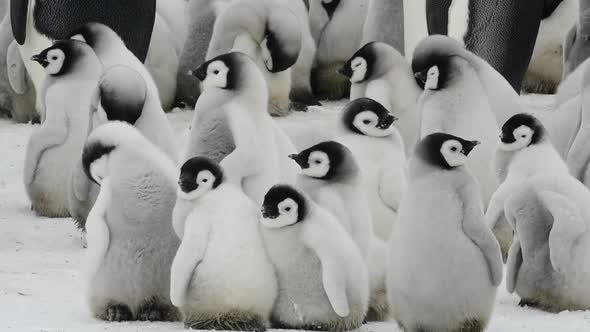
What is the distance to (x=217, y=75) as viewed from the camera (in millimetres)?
5781

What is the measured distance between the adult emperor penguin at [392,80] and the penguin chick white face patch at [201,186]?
2.32 meters

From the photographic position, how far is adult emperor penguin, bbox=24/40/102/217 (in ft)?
22.4

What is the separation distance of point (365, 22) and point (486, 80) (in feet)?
8.24

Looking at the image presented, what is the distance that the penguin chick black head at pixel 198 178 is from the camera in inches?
189

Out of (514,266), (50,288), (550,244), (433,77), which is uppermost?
(433,77)

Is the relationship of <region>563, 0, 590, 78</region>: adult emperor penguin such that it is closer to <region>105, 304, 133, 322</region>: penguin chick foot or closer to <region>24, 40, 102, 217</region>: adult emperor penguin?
<region>24, 40, 102, 217</region>: adult emperor penguin

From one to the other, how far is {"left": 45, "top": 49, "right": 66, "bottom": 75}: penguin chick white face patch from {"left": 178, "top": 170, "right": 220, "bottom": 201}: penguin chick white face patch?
211 cm

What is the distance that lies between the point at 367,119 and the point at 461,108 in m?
0.78

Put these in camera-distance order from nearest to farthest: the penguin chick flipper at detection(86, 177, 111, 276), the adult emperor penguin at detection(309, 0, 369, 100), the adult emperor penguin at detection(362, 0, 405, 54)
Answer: the penguin chick flipper at detection(86, 177, 111, 276) → the adult emperor penguin at detection(362, 0, 405, 54) → the adult emperor penguin at detection(309, 0, 369, 100)

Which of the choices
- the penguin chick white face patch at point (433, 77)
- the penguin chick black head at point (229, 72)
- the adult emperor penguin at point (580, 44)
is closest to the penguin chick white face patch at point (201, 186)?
the penguin chick black head at point (229, 72)

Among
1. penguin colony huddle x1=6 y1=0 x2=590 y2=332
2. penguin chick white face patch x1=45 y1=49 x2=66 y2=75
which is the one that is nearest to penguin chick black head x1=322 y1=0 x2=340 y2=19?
penguin colony huddle x1=6 y1=0 x2=590 y2=332

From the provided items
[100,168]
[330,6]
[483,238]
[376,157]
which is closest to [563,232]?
[483,238]

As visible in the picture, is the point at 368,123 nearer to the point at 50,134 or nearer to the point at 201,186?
the point at 201,186

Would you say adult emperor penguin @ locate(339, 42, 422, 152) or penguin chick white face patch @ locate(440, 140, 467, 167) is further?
adult emperor penguin @ locate(339, 42, 422, 152)
